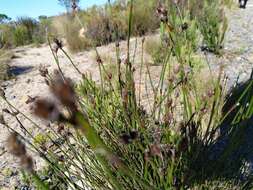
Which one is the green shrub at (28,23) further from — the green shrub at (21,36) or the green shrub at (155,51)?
the green shrub at (155,51)

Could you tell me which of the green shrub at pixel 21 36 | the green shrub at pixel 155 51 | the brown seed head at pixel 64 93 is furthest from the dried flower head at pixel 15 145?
the green shrub at pixel 21 36

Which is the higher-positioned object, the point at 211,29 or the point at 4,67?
the point at 211,29

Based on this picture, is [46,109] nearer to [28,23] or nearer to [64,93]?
[64,93]

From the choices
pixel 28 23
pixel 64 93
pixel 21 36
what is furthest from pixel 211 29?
pixel 28 23

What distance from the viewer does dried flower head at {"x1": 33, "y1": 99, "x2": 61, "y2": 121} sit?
1.34 ft

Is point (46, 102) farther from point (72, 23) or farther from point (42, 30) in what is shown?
point (42, 30)

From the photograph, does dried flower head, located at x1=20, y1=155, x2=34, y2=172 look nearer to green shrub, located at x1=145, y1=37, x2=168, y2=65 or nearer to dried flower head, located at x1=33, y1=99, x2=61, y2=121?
dried flower head, located at x1=33, y1=99, x2=61, y2=121

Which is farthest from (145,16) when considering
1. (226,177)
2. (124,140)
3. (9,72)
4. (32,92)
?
(124,140)

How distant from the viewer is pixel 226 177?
2.27 metres

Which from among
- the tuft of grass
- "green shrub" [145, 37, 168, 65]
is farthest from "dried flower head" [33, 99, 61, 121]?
the tuft of grass

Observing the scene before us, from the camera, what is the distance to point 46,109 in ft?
1.36

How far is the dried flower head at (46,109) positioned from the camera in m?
0.41

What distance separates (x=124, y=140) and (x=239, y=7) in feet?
38.8

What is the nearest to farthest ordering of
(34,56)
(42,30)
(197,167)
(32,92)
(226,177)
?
(197,167) < (226,177) < (32,92) < (34,56) < (42,30)
